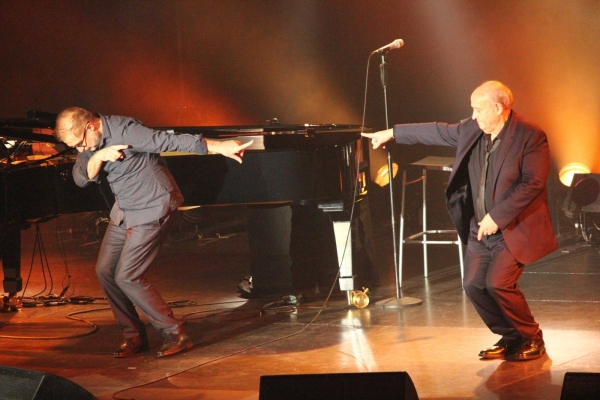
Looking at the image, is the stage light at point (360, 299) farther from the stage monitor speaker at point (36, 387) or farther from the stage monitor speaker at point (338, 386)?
the stage monitor speaker at point (36, 387)

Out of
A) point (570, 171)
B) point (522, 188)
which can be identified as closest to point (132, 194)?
point (522, 188)

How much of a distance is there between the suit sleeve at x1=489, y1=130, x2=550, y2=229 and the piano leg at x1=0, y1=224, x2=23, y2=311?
3.66 meters

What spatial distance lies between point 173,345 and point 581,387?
2.89 m

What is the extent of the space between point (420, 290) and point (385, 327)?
1187mm

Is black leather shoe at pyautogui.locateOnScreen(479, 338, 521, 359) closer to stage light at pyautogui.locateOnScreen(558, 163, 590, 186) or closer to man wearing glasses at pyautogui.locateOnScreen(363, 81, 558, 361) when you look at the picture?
man wearing glasses at pyautogui.locateOnScreen(363, 81, 558, 361)

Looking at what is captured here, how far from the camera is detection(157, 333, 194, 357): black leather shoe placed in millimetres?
4914

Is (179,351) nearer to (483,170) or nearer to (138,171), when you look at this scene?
(138,171)

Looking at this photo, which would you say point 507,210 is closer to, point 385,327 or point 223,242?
point 385,327

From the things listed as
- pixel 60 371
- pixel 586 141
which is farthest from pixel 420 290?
pixel 586 141

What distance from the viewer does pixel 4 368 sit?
2951mm

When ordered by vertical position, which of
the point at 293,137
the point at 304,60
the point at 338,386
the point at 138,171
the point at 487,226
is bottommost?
the point at 338,386

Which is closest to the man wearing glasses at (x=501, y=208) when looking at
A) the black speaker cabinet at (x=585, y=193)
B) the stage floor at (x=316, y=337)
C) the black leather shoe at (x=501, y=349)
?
the black leather shoe at (x=501, y=349)

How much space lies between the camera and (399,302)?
235 inches

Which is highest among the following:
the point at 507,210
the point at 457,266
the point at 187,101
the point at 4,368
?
the point at 187,101
